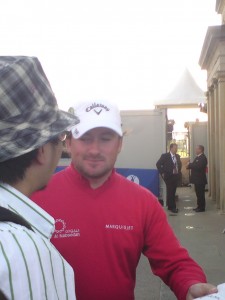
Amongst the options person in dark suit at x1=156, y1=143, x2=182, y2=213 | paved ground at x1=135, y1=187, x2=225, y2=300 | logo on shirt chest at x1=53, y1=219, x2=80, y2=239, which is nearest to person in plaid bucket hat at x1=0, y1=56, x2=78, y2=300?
logo on shirt chest at x1=53, y1=219, x2=80, y2=239

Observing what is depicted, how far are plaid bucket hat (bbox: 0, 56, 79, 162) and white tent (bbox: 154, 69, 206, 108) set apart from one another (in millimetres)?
20646

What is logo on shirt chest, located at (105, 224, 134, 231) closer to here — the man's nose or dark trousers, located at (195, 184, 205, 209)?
the man's nose

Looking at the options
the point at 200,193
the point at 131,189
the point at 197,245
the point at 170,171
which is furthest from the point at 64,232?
the point at 200,193

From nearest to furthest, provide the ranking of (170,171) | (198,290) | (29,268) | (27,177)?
(29,268), (27,177), (198,290), (170,171)

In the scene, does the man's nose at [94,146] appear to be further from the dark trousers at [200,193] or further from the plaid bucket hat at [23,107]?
the dark trousers at [200,193]

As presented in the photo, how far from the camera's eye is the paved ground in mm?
6441

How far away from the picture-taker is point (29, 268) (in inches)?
38.4

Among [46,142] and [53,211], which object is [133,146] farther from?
[46,142]

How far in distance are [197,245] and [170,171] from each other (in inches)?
140

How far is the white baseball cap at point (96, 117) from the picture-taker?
231cm

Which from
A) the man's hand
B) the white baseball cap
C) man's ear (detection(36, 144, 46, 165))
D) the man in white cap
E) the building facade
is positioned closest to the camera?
man's ear (detection(36, 144, 46, 165))

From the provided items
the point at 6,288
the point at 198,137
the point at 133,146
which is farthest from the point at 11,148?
the point at 198,137

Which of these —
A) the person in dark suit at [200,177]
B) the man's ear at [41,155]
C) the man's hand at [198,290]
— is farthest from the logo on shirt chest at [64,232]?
the person in dark suit at [200,177]

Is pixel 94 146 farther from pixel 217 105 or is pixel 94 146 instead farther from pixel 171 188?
pixel 217 105
